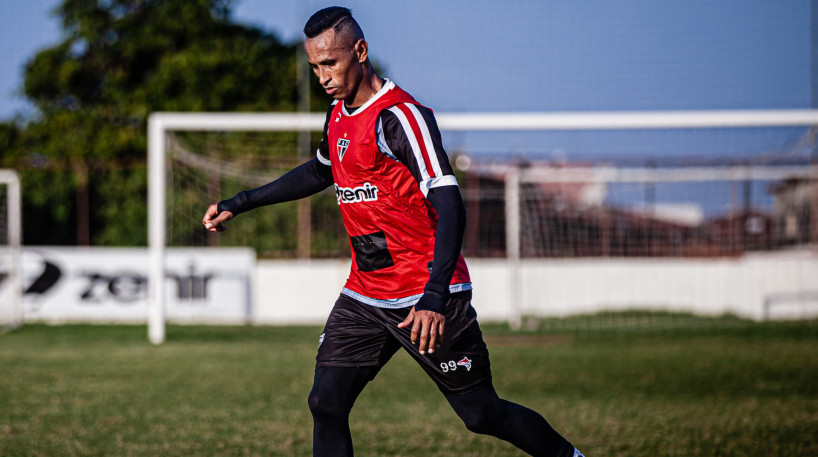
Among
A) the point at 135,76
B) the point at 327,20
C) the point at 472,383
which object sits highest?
the point at 135,76

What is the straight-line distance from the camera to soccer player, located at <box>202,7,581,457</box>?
3.72 meters

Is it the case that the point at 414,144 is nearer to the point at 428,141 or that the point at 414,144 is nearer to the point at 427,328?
the point at 428,141

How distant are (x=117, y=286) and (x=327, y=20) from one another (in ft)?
45.8

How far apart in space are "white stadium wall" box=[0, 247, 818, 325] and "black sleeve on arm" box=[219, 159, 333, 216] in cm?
1201

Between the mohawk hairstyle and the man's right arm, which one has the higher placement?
the mohawk hairstyle

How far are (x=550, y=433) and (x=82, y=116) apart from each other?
2851cm

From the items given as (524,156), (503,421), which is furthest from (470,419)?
(524,156)

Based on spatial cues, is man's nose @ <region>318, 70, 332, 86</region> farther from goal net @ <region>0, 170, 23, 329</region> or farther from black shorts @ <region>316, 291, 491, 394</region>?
goal net @ <region>0, 170, 23, 329</region>

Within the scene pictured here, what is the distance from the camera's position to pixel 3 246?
16.4 meters

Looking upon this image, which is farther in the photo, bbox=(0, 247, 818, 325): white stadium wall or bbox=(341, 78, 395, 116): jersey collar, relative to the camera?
bbox=(0, 247, 818, 325): white stadium wall

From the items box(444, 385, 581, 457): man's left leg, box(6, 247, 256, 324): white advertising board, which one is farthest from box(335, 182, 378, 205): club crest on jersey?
box(6, 247, 256, 324): white advertising board

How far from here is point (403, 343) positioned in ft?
12.7

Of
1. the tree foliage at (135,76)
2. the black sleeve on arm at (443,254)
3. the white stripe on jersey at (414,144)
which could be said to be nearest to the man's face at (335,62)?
the white stripe on jersey at (414,144)

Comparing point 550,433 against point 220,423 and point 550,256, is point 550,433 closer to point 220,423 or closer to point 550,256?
point 220,423
